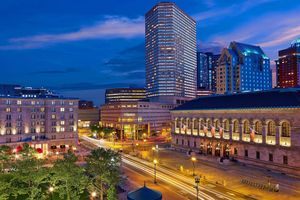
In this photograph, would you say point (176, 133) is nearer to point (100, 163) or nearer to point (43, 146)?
point (43, 146)

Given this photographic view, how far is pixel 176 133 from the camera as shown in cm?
10606

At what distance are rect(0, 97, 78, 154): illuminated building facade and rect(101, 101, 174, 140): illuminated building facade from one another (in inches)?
1835

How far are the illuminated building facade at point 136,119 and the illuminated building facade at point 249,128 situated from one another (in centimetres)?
6250

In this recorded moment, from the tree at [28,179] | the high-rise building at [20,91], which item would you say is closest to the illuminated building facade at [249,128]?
the tree at [28,179]

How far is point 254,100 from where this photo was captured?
252 ft

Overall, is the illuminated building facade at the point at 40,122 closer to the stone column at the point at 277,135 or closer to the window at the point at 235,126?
the window at the point at 235,126

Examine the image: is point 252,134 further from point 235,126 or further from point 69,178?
point 69,178

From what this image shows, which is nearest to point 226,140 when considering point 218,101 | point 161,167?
point 218,101

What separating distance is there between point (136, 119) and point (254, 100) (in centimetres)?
9311

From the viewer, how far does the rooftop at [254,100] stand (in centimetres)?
6694

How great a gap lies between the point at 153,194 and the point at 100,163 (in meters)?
12.2

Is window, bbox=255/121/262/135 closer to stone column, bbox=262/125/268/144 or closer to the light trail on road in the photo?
stone column, bbox=262/125/268/144

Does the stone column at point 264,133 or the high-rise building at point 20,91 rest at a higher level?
the high-rise building at point 20,91

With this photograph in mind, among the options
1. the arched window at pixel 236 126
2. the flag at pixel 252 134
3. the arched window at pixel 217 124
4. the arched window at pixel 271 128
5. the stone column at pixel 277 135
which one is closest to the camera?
the stone column at pixel 277 135
